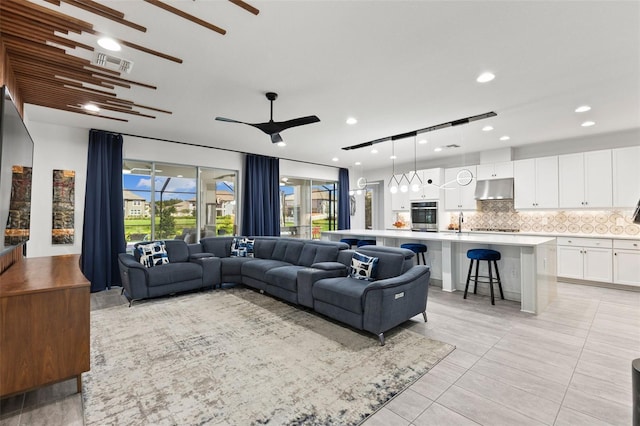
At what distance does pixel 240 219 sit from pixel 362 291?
447 cm

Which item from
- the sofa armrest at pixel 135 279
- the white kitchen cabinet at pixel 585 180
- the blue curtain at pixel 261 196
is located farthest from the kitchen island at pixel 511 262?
the sofa armrest at pixel 135 279

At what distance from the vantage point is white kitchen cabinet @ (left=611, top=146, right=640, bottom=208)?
5117 millimetres

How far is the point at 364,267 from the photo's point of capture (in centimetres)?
380

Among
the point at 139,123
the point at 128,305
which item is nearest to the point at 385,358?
the point at 128,305

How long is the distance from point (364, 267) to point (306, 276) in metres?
0.75

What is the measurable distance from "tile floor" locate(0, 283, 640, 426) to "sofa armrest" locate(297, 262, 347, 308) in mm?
1097

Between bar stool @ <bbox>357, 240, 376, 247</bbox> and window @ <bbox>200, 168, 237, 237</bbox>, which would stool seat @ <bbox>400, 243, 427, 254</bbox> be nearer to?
bar stool @ <bbox>357, 240, 376, 247</bbox>

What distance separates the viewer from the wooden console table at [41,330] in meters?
1.96

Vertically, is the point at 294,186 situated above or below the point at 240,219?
above

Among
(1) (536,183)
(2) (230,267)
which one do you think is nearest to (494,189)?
(1) (536,183)

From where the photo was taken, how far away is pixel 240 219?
22.9 ft

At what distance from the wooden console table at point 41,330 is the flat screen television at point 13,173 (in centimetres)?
37

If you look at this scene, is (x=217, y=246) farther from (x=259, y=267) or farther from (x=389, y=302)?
(x=389, y=302)

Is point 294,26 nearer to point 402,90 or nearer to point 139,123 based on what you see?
point 402,90
